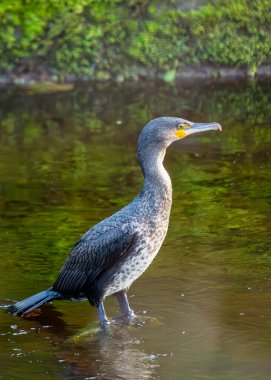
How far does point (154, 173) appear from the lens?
23.1 ft

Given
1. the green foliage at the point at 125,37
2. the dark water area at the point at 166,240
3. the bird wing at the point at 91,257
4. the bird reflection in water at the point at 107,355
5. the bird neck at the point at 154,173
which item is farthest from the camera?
the green foliage at the point at 125,37

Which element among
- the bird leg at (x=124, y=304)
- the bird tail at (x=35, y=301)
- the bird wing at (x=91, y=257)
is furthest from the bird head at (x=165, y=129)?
the bird tail at (x=35, y=301)

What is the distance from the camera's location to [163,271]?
26.8 feet

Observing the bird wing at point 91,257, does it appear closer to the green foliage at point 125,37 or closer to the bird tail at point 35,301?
the bird tail at point 35,301

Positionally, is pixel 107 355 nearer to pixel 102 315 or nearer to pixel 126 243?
pixel 102 315

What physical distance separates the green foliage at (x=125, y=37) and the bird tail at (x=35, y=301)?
10.5 meters

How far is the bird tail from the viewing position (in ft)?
23.5

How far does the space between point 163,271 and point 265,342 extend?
159 cm

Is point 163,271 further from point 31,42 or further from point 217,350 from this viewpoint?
point 31,42

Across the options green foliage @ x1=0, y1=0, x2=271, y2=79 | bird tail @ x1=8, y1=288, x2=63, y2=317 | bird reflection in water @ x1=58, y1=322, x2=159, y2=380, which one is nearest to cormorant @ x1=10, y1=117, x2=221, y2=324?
bird tail @ x1=8, y1=288, x2=63, y2=317

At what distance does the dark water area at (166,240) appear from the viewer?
6.62m

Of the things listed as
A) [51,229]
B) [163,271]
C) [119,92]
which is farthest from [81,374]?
[119,92]

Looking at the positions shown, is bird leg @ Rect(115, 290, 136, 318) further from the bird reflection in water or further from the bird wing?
the bird wing

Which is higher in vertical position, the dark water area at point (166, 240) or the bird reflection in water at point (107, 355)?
the bird reflection in water at point (107, 355)
